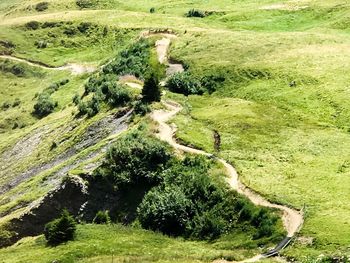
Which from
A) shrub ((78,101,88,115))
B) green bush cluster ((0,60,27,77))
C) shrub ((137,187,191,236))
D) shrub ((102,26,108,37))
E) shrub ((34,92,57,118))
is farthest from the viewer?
shrub ((102,26,108,37))

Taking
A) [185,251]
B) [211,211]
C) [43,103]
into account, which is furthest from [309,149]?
[43,103]

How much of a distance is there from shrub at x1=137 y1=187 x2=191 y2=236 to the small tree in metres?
25.9

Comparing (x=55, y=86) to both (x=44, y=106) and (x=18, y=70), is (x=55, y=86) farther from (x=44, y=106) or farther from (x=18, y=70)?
(x=18, y=70)

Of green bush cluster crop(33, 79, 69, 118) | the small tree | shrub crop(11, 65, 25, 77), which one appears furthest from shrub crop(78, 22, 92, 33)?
the small tree

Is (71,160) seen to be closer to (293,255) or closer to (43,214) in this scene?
(43,214)

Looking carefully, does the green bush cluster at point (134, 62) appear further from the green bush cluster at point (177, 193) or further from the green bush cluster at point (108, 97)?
the green bush cluster at point (177, 193)

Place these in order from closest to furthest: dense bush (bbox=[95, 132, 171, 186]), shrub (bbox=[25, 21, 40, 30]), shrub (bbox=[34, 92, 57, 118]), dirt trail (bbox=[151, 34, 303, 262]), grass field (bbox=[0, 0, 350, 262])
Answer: dirt trail (bbox=[151, 34, 303, 262]), grass field (bbox=[0, 0, 350, 262]), dense bush (bbox=[95, 132, 171, 186]), shrub (bbox=[34, 92, 57, 118]), shrub (bbox=[25, 21, 40, 30])

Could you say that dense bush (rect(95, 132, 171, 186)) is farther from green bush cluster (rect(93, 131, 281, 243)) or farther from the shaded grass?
the shaded grass

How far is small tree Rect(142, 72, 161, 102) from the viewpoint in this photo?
3122 inches

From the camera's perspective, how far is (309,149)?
64312mm

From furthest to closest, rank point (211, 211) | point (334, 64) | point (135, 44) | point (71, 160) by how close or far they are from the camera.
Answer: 1. point (135, 44)
2. point (334, 64)
3. point (71, 160)
4. point (211, 211)

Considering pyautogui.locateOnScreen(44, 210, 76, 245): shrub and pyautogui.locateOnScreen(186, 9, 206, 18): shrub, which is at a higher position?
pyautogui.locateOnScreen(186, 9, 206, 18): shrub

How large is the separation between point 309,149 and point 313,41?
145 ft

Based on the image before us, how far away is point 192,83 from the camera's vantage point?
91062mm
